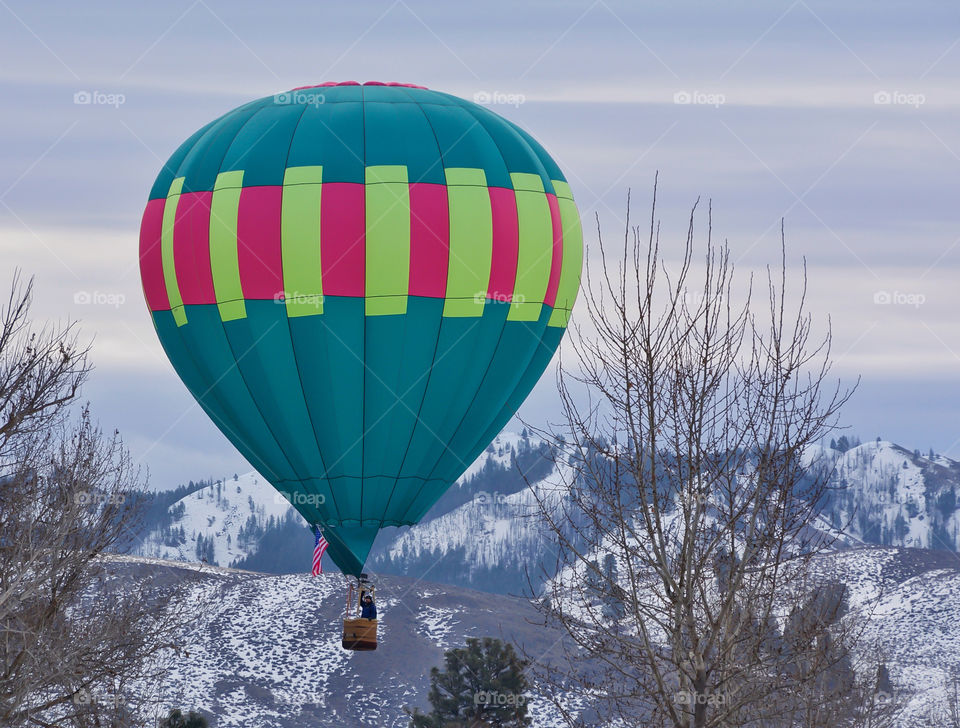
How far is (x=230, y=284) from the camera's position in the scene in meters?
25.6

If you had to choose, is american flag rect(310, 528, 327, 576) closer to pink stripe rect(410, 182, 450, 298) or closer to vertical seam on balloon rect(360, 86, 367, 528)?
vertical seam on balloon rect(360, 86, 367, 528)

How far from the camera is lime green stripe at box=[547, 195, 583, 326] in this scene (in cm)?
2781

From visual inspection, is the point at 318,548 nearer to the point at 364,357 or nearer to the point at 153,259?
the point at 364,357

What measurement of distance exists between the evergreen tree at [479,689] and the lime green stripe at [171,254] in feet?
82.8

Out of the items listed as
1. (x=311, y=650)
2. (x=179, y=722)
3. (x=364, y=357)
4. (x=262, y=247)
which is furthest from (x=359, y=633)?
(x=311, y=650)

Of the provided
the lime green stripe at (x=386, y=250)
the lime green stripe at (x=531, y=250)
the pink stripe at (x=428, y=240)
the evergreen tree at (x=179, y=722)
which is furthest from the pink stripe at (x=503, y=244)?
the evergreen tree at (x=179, y=722)

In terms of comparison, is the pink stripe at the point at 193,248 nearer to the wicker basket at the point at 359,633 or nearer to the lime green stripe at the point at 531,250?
the lime green stripe at the point at 531,250

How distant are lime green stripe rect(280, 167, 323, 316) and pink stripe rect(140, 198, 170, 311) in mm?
3250

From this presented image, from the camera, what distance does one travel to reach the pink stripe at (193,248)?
25.9m

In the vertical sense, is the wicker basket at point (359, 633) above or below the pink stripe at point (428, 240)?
below

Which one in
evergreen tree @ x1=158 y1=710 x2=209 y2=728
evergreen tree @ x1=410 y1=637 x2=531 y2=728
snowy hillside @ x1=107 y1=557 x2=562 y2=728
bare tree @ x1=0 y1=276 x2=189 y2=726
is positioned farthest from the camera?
snowy hillside @ x1=107 y1=557 x2=562 y2=728

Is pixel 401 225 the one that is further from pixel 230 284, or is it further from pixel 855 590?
pixel 855 590

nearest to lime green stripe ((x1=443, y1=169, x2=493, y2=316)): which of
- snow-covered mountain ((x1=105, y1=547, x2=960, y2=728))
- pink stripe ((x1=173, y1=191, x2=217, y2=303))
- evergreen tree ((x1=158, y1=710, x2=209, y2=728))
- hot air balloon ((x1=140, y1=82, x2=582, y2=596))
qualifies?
hot air balloon ((x1=140, y1=82, x2=582, y2=596))

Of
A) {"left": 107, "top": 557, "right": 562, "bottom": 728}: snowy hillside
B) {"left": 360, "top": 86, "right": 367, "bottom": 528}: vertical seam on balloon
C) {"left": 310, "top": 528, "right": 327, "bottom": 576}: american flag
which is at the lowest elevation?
{"left": 107, "top": 557, "right": 562, "bottom": 728}: snowy hillside
